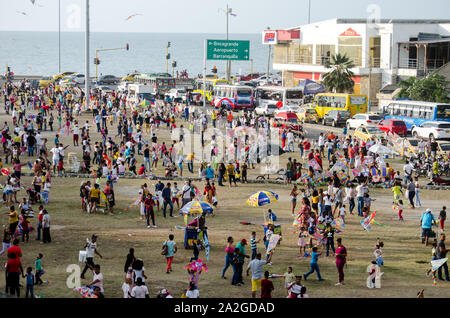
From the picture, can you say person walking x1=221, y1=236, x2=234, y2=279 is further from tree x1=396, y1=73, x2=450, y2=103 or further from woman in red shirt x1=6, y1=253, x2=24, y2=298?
tree x1=396, y1=73, x2=450, y2=103

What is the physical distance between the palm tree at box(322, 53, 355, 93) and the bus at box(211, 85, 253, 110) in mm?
8044

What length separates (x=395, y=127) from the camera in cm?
4681

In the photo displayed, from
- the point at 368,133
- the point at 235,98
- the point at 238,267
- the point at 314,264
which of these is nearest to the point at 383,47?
the point at 235,98

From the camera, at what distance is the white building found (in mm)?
65213

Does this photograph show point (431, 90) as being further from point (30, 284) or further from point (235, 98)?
point (30, 284)

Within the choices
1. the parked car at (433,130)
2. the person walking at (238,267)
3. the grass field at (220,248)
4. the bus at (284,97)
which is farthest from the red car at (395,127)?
the person walking at (238,267)

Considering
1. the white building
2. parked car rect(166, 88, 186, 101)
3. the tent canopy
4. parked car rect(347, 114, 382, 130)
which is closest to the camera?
parked car rect(347, 114, 382, 130)

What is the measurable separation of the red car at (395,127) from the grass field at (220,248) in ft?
56.0

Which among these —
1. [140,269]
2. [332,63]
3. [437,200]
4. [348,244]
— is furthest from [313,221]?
[332,63]

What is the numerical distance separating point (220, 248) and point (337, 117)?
3428 cm

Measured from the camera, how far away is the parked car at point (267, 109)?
192 feet

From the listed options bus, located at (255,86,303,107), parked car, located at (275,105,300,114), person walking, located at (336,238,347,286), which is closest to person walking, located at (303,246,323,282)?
person walking, located at (336,238,347,286)

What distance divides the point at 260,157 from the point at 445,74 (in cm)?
2963

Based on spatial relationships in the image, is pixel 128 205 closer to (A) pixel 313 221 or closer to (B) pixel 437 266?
(A) pixel 313 221
